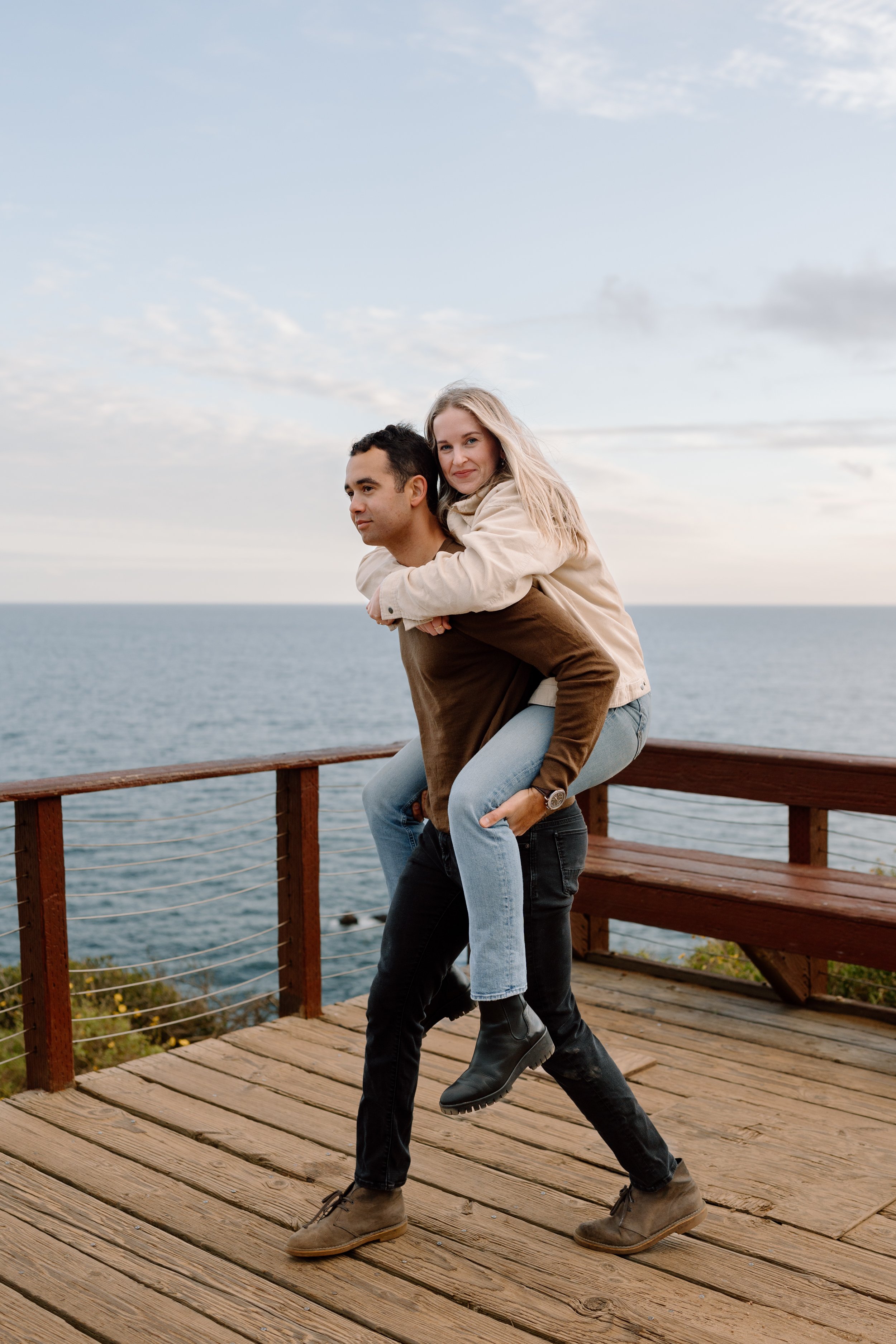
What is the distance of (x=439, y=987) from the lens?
2.13 metres

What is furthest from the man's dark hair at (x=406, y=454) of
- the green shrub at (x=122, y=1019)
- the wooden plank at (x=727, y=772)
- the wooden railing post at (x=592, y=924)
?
the green shrub at (x=122, y=1019)

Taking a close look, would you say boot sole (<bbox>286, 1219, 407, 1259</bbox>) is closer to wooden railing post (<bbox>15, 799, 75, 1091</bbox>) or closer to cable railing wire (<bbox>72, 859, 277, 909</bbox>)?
cable railing wire (<bbox>72, 859, 277, 909</bbox>)

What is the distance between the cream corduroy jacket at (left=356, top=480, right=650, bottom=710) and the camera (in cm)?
182

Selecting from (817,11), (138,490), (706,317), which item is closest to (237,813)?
(706,317)

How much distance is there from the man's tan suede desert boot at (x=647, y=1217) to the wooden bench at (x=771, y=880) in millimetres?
1177

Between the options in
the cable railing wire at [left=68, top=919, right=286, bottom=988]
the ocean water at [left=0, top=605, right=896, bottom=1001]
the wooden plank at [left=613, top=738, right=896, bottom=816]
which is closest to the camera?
the cable railing wire at [left=68, top=919, right=286, bottom=988]

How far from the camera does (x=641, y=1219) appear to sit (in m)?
2.11

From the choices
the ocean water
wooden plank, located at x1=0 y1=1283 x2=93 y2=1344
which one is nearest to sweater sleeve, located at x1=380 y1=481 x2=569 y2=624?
the ocean water

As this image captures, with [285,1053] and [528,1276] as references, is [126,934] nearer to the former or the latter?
[285,1053]

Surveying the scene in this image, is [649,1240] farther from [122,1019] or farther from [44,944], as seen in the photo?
[122,1019]

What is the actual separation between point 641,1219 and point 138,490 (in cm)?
6417

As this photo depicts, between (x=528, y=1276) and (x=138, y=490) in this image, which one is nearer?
(x=528, y=1276)

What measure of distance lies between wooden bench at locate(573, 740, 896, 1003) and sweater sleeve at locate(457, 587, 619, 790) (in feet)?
5.19

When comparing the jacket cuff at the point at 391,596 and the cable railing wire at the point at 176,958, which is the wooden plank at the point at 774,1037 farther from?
the jacket cuff at the point at 391,596
